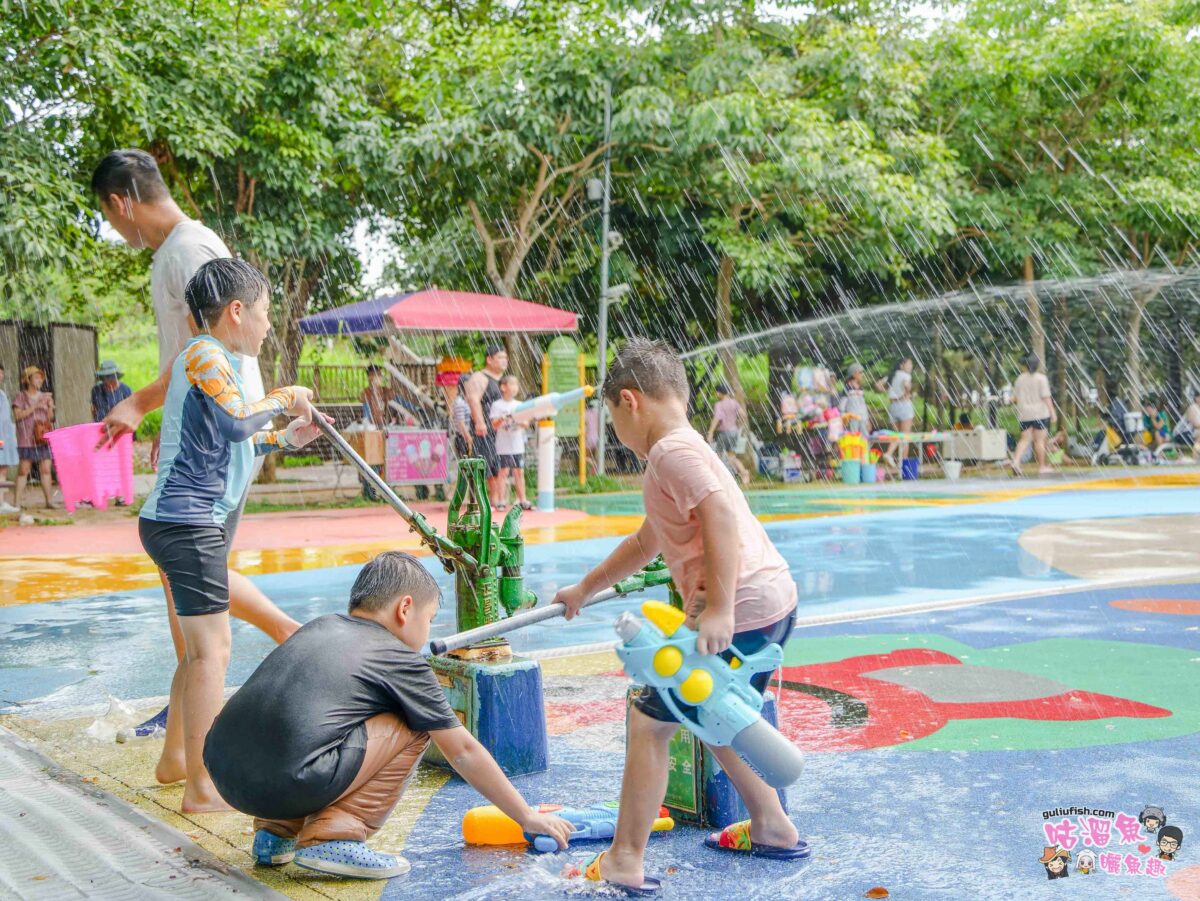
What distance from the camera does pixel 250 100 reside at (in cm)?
1636

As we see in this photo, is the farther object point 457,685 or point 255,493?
point 255,493

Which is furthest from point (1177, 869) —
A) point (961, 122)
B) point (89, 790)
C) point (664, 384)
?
point (961, 122)

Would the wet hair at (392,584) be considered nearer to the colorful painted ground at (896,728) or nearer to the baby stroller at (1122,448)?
the colorful painted ground at (896,728)

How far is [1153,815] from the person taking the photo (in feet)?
11.4

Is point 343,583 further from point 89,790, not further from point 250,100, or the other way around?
point 250,100

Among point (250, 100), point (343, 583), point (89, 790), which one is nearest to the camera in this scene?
point (89, 790)

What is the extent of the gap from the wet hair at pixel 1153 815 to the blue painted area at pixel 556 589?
3.38m

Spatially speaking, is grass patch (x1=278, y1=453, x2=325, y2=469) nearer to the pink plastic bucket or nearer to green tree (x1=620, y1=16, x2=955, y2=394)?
green tree (x1=620, y1=16, x2=955, y2=394)

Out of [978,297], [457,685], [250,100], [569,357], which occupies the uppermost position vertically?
[250,100]

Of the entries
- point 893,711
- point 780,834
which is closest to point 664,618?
point 780,834

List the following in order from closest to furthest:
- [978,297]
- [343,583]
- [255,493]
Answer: [343,583], [255,493], [978,297]

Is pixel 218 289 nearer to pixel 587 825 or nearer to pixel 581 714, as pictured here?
pixel 587 825

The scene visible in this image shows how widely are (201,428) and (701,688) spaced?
1.77m

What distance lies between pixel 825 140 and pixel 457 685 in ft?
54.0
